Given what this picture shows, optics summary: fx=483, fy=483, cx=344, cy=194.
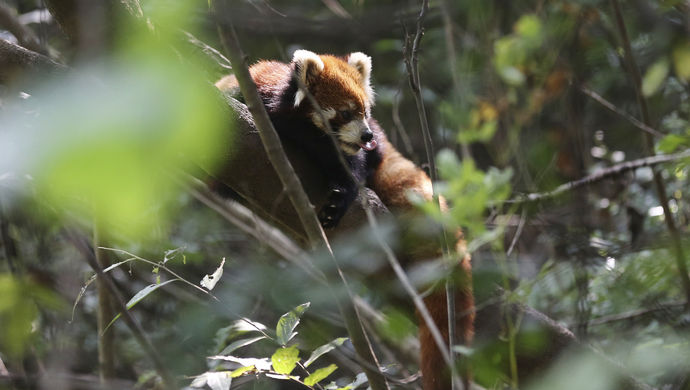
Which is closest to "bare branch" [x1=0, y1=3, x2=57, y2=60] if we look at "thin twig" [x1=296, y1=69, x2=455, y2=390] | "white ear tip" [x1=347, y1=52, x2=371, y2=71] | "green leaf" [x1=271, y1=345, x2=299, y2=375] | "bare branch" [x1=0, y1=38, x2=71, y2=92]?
"bare branch" [x1=0, y1=38, x2=71, y2=92]

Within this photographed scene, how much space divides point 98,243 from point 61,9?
1334 mm

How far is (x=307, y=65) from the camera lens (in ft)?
8.64

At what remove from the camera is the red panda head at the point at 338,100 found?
2.63 m

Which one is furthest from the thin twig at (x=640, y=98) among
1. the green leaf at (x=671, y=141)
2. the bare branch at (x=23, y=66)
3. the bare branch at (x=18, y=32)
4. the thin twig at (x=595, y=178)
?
the bare branch at (x=18, y=32)

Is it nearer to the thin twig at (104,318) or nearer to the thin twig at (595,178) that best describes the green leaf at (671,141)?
the thin twig at (595,178)

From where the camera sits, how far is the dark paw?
2.14 m

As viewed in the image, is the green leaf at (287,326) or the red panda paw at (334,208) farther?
the red panda paw at (334,208)

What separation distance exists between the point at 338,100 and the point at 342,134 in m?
0.21

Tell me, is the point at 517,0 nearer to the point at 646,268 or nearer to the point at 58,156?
the point at 646,268

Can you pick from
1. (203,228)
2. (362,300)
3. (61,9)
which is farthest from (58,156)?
(203,228)

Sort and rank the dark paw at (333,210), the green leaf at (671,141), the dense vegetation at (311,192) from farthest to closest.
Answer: the dark paw at (333,210), the green leaf at (671,141), the dense vegetation at (311,192)

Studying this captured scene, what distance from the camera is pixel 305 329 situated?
10.1 feet

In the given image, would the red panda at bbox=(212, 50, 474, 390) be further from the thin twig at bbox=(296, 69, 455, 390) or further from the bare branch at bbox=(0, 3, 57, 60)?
the bare branch at bbox=(0, 3, 57, 60)

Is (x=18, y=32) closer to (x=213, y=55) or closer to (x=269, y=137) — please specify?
(x=213, y=55)
